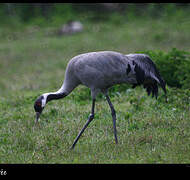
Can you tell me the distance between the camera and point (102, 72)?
5.45 metres

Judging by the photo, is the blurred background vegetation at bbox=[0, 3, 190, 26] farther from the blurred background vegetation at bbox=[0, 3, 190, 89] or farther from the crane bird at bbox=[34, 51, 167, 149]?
the crane bird at bbox=[34, 51, 167, 149]

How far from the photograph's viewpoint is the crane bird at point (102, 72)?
17.9 ft

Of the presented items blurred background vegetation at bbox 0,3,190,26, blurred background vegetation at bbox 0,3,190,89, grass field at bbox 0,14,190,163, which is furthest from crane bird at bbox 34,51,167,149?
blurred background vegetation at bbox 0,3,190,26

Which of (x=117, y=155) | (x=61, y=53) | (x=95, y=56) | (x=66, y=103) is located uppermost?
(x=95, y=56)

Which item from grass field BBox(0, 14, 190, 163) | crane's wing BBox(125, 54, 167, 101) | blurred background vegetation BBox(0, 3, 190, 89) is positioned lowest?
blurred background vegetation BBox(0, 3, 190, 89)

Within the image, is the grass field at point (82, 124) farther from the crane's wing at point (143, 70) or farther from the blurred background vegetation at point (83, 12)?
the blurred background vegetation at point (83, 12)

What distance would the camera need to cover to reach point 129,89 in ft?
28.0

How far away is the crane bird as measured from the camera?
5.45m

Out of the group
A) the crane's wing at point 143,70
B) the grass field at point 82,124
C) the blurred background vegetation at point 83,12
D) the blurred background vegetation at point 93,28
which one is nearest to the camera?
the grass field at point 82,124

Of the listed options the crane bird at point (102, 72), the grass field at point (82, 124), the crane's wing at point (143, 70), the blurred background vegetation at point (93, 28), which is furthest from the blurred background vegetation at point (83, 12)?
the crane bird at point (102, 72)

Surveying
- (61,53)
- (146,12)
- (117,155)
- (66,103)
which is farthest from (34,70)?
(146,12)

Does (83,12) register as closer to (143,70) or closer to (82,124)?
(82,124)
